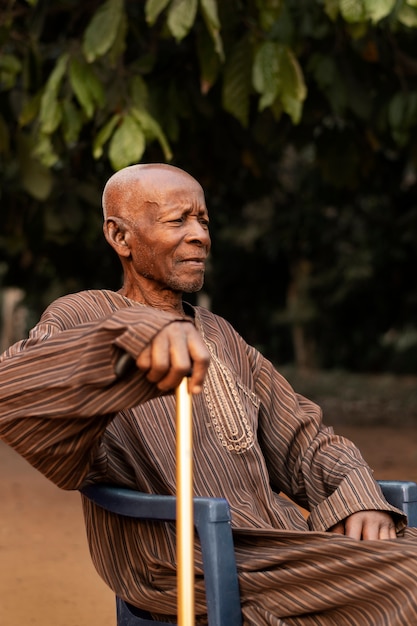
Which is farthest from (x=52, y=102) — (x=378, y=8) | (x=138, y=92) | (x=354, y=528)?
(x=354, y=528)

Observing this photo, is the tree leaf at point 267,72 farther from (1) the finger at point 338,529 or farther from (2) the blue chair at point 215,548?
(2) the blue chair at point 215,548

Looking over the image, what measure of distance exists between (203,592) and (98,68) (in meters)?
3.39

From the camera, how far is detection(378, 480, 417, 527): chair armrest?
3.04 metres

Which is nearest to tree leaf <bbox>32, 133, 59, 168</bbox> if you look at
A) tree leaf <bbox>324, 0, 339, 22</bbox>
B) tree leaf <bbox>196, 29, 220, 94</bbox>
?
tree leaf <bbox>196, 29, 220, 94</bbox>

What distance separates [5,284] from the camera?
12.1m

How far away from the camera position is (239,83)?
5.21 m

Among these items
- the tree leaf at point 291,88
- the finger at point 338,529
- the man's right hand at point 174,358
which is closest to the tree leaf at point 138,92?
the tree leaf at point 291,88

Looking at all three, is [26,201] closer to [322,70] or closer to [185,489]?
[322,70]

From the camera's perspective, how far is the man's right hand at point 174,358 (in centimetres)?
217

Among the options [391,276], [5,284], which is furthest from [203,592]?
[391,276]

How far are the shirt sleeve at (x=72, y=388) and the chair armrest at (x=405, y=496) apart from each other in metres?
0.86

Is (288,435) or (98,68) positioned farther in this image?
(98,68)

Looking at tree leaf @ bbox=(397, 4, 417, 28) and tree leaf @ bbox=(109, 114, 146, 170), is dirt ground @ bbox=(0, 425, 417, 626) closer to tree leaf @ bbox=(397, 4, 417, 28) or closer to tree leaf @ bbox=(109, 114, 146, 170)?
tree leaf @ bbox=(109, 114, 146, 170)

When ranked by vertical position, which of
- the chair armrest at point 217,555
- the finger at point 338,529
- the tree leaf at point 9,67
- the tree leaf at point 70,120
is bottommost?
the chair armrest at point 217,555
